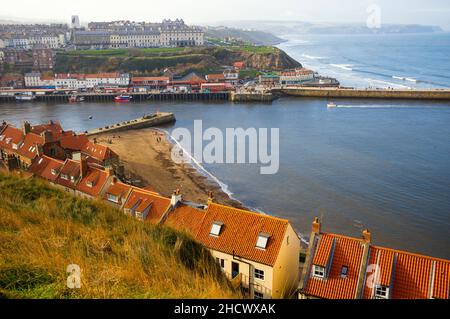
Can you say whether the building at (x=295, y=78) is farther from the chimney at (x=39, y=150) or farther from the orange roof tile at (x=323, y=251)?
the orange roof tile at (x=323, y=251)

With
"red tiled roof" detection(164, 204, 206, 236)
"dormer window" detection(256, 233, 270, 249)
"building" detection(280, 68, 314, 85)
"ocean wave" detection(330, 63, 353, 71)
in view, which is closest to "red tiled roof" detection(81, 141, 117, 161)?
"red tiled roof" detection(164, 204, 206, 236)

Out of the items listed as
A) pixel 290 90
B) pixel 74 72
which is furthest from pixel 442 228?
pixel 74 72

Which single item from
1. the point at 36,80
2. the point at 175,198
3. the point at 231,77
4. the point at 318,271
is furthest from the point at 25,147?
the point at 231,77

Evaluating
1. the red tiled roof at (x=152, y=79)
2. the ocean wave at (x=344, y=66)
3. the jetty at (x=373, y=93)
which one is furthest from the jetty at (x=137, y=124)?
the ocean wave at (x=344, y=66)

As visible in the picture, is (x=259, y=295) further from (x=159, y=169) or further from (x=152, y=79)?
(x=152, y=79)

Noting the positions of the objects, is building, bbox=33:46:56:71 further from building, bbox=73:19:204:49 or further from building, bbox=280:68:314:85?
building, bbox=280:68:314:85
